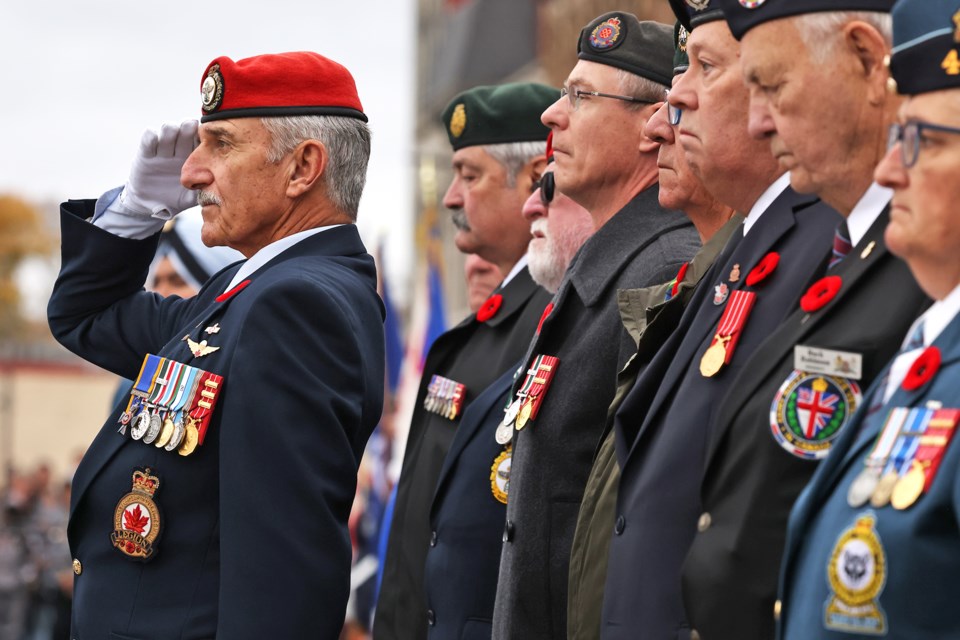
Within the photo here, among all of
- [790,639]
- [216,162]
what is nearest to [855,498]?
[790,639]

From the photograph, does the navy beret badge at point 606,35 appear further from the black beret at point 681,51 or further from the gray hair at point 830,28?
the gray hair at point 830,28

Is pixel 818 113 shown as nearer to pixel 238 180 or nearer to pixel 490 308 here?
pixel 238 180

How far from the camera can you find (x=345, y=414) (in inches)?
163

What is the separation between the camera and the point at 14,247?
225ft

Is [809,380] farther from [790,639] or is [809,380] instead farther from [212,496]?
[212,496]

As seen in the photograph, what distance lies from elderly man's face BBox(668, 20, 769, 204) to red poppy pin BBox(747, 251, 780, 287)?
11.7 inches

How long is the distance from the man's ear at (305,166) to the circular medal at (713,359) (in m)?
1.41

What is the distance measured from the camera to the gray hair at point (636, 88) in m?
4.88

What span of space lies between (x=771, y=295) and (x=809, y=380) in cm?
38

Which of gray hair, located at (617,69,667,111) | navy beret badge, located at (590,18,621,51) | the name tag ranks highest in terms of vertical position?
navy beret badge, located at (590,18,621,51)

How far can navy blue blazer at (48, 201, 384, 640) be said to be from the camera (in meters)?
3.97

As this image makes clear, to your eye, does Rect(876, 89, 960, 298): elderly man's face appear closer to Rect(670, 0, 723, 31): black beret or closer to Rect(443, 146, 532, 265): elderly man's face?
Rect(670, 0, 723, 31): black beret

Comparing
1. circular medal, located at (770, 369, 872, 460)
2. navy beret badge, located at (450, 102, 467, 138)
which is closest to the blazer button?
circular medal, located at (770, 369, 872, 460)

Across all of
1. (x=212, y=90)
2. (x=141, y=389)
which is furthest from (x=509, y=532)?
(x=212, y=90)
